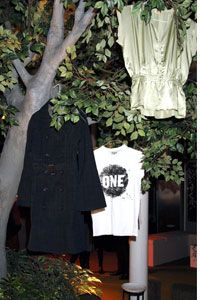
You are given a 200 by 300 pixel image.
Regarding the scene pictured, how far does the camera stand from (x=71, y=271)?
5375 mm

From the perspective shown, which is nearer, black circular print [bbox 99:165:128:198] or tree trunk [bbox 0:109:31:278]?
tree trunk [bbox 0:109:31:278]

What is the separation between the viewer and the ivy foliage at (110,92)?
3049 millimetres

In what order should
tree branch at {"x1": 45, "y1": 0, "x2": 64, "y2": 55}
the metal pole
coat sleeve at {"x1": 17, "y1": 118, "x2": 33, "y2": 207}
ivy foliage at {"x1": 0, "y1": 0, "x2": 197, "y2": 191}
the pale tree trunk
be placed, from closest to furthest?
ivy foliage at {"x1": 0, "y1": 0, "x2": 197, "y2": 191} → coat sleeve at {"x1": 17, "y1": 118, "x2": 33, "y2": 207} → the pale tree trunk → tree branch at {"x1": 45, "y1": 0, "x2": 64, "y2": 55} → the metal pole

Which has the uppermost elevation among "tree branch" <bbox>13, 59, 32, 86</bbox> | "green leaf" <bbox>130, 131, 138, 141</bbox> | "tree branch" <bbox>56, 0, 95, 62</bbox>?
"tree branch" <bbox>56, 0, 95, 62</bbox>

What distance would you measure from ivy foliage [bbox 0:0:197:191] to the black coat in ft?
0.53

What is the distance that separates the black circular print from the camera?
4.14 meters

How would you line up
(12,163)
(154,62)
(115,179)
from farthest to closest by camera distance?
(115,179)
(12,163)
(154,62)

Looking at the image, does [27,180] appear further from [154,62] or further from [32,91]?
[154,62]

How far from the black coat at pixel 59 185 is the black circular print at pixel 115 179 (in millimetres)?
891

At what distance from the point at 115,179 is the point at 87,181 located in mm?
1007

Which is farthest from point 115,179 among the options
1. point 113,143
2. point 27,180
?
point 27,180

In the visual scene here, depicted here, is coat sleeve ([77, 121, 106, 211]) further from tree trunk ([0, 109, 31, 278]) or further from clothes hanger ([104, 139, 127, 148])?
clothes hanger ([104, 139, 127, 148])

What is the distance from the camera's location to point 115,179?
13.5ft

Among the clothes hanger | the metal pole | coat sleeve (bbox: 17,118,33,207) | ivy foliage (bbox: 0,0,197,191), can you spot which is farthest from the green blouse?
the metal pole
